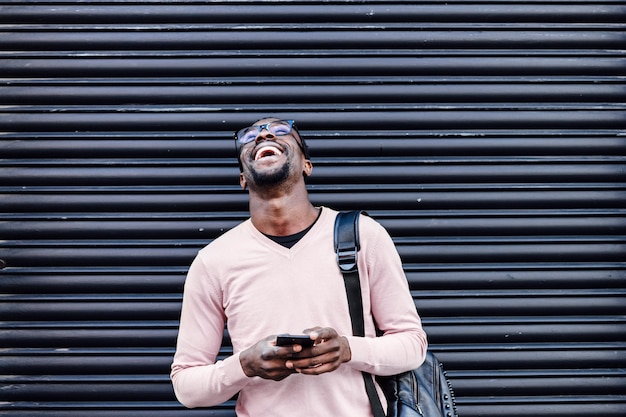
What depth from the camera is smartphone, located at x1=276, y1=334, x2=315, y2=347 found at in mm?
1707

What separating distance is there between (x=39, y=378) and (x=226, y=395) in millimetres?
1721

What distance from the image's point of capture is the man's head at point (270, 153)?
2.17m

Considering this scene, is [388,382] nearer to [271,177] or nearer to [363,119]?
[271,177]

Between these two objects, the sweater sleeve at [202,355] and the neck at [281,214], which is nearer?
the sweater sleeve at [202,355]

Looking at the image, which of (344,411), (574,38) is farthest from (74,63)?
(574,38)

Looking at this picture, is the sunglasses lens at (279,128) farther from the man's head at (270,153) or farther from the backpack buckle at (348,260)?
the backpack buckle at (348,260)

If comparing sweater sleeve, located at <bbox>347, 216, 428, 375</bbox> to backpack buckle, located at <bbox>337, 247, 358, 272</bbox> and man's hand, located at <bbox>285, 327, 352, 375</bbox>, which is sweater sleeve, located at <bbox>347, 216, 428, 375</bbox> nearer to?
backpack buckle, located at <bbox>337, 247, 358, 272</bbox>

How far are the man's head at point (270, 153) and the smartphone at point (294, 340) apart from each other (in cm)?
74

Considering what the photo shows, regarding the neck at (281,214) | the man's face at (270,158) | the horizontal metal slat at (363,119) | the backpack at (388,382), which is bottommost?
the backpack at (388,382)

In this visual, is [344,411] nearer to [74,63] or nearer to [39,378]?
[39,378]

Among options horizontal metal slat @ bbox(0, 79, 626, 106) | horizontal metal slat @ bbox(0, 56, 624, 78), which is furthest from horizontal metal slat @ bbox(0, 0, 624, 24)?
horizontal metal slat @ bbox(0, 79, 626, 106)

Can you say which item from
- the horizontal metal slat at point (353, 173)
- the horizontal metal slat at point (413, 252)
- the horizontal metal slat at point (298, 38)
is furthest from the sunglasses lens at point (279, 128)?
the horizontal metal slat at point (413, 252)

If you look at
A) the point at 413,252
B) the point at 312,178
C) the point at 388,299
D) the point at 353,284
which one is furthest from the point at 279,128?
the point at 413,252

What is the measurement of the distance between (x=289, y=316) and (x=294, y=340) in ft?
1.00
